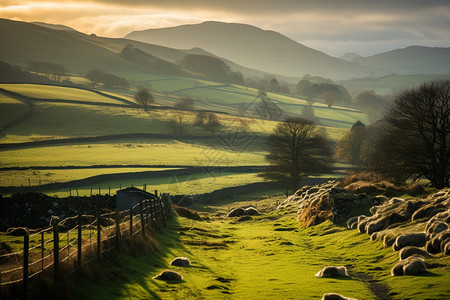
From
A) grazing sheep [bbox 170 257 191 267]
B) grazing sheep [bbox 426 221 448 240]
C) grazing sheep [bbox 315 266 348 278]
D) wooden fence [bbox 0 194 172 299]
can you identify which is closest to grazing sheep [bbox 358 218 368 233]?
grazing sheep [bbox 426 221 448 240]

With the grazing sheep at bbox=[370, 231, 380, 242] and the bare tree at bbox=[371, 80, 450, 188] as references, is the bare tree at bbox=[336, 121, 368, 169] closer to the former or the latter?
the bare tree at bbox=[371, 80, 450, 188]

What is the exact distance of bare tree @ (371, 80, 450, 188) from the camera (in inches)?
2226

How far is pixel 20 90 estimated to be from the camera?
517 feet

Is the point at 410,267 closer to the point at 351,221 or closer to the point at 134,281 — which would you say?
the point at 134,281

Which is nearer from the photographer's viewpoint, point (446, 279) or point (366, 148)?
point (446, 279)

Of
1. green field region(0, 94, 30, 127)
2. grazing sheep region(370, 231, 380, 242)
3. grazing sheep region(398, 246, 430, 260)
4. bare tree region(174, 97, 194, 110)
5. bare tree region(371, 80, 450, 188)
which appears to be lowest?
grazing sheep region(370, 231, 380, 242)

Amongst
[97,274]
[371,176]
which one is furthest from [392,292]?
[371,176]

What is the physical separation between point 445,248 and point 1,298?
750 inches

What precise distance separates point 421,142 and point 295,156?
113ft

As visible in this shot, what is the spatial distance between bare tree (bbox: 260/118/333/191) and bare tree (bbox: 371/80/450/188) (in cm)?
3025

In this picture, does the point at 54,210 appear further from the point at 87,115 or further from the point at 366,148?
the point at 87,115

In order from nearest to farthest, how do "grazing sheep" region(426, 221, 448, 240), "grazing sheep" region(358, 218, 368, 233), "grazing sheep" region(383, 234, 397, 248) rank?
1. "grazing sheep" region(426, 221, 448, 240)
2. "grazing sheep" region(383, 234, 397, 248)
3. "grazing sheep" region(358, 218, 368, 233)

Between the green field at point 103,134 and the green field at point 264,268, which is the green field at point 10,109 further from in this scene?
the green field at point 264,268

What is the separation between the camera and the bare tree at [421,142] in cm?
5653
